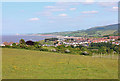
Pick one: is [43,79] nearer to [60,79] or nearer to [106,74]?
[60,79]

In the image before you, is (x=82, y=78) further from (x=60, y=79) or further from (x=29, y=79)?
(x=29, y=79)

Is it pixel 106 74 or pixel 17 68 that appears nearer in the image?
pixel 106 74

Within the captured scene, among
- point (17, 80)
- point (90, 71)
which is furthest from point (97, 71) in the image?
point (17, 80)

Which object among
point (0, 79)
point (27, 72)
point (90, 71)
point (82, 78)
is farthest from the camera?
point (90, 71)

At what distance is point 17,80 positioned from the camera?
5.62 metres

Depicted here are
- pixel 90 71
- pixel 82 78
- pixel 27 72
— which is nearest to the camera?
pixel 82 78

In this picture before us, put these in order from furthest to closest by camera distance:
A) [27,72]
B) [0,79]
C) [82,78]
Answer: [27,72]
[82,78]
[0,79]

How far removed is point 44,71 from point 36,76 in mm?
811

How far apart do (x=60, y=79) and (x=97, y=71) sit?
6.78ft

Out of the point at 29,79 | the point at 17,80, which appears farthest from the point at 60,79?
the point at 17,80

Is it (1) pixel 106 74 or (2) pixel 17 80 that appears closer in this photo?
(2) pixel 17 80

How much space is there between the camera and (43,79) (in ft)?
18.9

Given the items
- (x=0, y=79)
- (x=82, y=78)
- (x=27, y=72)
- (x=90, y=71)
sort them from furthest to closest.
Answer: (x=90, y=71) < (x=27, y=72) < (x=82, y=78) < (x=0, y=79)

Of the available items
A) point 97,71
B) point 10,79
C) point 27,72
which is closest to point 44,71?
point 27,72
